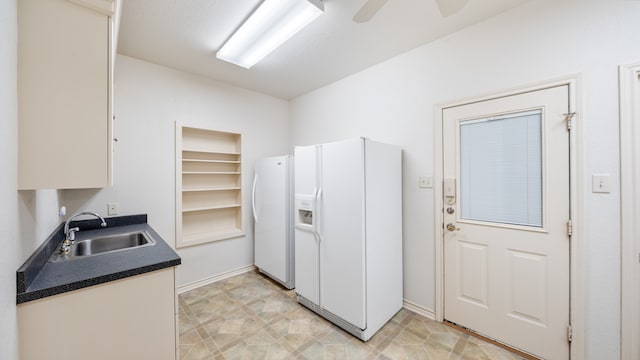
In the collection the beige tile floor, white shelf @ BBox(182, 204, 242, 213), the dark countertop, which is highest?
white shelf @ BBox(182, 204, 242, 213)

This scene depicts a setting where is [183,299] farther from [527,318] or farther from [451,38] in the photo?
[451,38]

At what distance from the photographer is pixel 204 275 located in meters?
2.96

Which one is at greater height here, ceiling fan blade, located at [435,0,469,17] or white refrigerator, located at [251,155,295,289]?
ceiling fan blade, located at [435,0,469,17]

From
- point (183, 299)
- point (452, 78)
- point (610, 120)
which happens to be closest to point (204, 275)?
point (183, 299)

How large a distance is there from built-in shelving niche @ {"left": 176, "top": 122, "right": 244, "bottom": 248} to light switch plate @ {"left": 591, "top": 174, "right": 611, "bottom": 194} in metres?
3.38

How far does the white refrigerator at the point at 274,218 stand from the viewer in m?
2.84

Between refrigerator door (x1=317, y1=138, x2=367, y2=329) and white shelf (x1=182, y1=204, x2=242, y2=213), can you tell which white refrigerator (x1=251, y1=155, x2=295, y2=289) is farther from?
refrigerator door (x1=317, y1=138, x2=367, y2=329)

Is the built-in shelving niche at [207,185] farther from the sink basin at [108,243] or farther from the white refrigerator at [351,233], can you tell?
the white refrigerator at [351,233]

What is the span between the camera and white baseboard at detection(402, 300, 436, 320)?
2254 mm

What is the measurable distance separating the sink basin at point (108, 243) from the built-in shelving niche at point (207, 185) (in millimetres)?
612

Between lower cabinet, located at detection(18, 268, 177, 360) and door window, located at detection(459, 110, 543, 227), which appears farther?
door window, located at detection(459, 110, 543, 227)

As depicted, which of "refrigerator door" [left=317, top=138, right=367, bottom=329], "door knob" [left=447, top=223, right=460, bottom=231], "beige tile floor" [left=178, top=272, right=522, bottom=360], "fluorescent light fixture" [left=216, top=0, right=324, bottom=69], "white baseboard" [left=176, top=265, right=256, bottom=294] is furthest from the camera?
"white baseboard" [left=176, top=265, right=256, bottom=294]

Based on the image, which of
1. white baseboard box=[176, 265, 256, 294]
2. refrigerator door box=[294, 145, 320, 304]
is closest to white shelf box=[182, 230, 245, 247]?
white baseboard box=[176, 265, 256, 294]

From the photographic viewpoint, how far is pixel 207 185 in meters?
3.19
